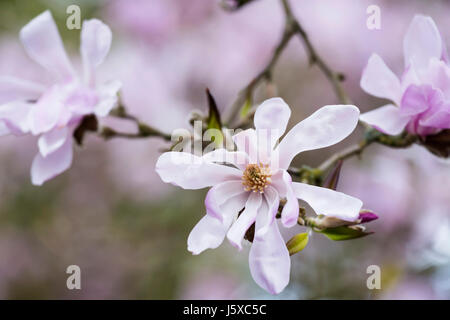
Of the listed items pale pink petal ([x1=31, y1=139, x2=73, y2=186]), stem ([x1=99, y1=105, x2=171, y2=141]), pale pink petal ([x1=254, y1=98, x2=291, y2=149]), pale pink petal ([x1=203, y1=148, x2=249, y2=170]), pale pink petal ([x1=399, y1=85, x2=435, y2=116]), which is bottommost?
pale pink petal ([x1=203, y1=148, x2=249, y2=170])

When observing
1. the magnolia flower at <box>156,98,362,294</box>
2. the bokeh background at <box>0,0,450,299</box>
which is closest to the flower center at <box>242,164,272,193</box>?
the magnolia flower at <box>156,98,362,294</box>

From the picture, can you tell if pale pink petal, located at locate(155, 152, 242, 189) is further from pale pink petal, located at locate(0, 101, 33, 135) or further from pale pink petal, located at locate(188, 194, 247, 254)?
pale pink petal, located at locate(0, 101, 33, 135)

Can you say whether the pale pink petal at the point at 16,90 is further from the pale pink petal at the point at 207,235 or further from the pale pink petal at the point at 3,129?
the pale pink petal at the point at 207,235

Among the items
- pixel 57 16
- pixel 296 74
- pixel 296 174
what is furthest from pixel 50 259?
pixel 296 174

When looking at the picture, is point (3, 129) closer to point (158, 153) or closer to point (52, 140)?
point (52, 140)

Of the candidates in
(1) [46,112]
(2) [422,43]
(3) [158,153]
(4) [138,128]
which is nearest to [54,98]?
(1) [46,112]

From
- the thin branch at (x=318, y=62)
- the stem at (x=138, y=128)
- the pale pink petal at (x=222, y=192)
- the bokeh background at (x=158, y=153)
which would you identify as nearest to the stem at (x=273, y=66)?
the thin branch at (x=318, y=62)

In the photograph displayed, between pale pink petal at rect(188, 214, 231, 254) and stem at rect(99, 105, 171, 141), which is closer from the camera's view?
pale pink petal at rect(188, 214, 231, 254)

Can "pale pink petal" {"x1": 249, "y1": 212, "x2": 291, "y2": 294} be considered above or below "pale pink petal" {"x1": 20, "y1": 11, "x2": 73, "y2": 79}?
below
